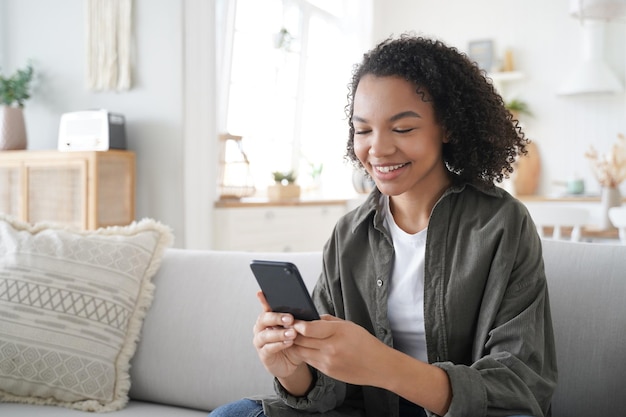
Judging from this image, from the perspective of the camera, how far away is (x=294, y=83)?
539 cm

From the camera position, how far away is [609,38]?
526cm

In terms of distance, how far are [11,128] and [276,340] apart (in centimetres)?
343

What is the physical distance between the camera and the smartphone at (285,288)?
966 millimetres

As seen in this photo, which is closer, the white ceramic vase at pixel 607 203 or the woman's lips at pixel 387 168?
the woman's lips at pixel 387 168

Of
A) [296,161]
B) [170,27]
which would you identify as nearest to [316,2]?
[296,161]

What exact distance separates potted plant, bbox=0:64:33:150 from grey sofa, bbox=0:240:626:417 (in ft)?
8.23

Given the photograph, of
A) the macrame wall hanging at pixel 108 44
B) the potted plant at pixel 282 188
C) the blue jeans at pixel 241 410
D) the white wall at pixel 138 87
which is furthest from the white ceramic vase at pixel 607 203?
the blue jeans at pixel 241 410

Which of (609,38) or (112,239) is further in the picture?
(609,38)

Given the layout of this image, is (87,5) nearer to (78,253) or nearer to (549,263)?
(78,253)

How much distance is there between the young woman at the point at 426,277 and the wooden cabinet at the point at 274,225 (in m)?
2.59

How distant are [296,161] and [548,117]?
2.04m

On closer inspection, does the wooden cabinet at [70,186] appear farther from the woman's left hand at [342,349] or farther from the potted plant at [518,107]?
the potted plant at [518,107]

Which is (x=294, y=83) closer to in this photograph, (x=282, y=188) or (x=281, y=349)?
(x=282, y=188)

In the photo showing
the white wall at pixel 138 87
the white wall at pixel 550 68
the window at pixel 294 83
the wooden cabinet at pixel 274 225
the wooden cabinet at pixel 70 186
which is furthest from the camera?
the white wall at pixel 550 68
